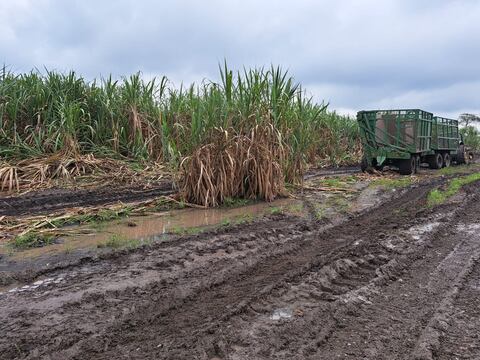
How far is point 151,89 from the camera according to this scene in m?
11.6

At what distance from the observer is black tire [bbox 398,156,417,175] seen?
13.2 m

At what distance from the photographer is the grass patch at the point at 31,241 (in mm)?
4789

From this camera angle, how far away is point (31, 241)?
16.1ft

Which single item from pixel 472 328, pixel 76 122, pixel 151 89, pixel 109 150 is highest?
pixel 151 89

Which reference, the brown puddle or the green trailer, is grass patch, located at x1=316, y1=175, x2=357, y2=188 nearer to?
the green trailer

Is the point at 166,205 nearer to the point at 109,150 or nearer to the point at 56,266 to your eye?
the point at 56,266

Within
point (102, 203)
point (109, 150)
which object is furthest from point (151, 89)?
point (102, 203)

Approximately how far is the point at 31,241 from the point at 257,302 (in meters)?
2.95

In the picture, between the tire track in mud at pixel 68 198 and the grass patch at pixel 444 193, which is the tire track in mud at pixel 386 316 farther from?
the tire track in mud at pixel 68 198

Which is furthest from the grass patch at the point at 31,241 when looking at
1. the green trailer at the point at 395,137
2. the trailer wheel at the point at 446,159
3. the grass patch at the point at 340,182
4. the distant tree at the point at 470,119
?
the distant tree at the point at 470,119

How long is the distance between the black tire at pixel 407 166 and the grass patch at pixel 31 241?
10646 millimetres

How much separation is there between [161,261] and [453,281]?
248cm

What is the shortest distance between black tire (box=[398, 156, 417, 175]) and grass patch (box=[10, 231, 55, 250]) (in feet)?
34.9

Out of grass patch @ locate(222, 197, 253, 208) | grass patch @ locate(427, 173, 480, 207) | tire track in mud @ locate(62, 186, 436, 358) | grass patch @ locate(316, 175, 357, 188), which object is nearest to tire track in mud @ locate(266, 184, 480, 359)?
tire track in mud @ locate(62, 186, 436, 358)
